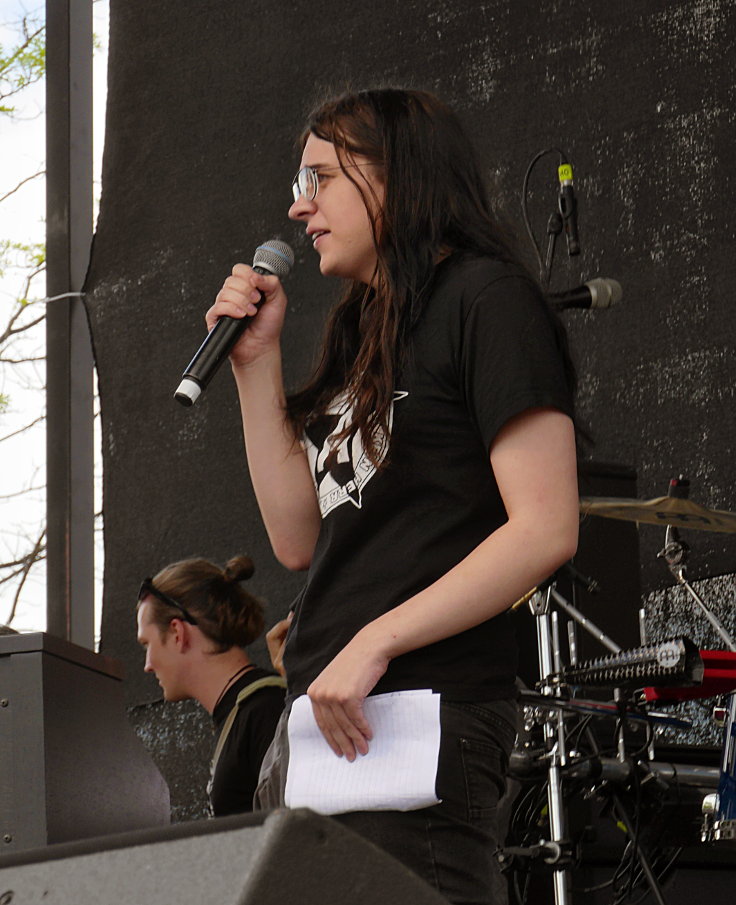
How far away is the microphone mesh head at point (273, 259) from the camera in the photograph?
1.58 m

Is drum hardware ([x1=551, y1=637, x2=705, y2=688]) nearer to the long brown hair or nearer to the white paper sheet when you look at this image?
the long brown hair

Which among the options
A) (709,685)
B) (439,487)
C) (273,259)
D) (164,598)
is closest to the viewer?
(439,487)

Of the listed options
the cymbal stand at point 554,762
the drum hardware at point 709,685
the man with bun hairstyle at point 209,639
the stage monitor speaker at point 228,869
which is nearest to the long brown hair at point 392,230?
the stage monitor speaker at point 228,869

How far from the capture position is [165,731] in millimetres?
4035

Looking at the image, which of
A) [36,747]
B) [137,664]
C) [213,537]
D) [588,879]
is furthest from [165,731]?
[36,747]

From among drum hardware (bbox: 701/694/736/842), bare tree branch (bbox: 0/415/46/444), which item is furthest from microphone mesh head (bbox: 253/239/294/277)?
bare tree branch (bbox: 0/415/46/444)

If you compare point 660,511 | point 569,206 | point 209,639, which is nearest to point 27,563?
point 209,639

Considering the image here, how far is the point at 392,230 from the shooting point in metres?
1.31

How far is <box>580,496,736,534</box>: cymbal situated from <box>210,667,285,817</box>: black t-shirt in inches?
31.8

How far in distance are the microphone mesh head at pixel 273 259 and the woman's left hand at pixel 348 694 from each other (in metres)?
0.63

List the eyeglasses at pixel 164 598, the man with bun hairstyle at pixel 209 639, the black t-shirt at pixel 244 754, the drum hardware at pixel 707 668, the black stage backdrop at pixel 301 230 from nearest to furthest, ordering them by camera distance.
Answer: the drum hardware at pixel 707 668
the black t-shirt at pixel 244 754
the man with bun hairstyle at pixel 209 639
the eyeglasses at pixel 164 598
the black stage backdrop at pixel 301 230

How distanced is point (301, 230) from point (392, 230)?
2.91 metres

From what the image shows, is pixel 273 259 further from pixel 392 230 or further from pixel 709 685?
pixel 709 685

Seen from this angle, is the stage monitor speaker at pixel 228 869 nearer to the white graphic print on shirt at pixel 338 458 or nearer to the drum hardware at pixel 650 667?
the white graphic print on shirt at pixel 338 458
